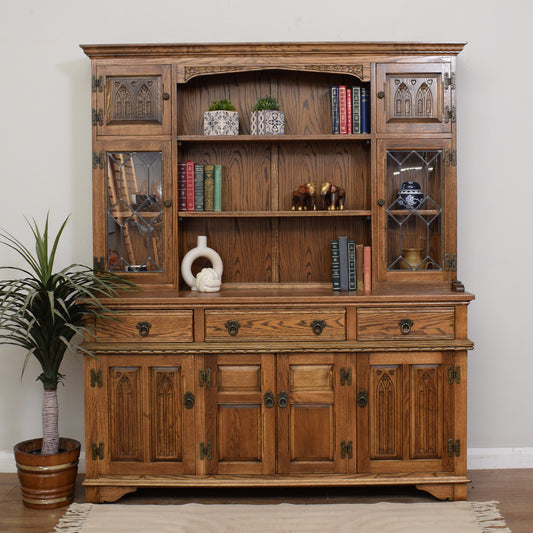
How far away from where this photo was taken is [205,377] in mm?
2959

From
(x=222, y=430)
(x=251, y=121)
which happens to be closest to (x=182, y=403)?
(x=222, y=430)

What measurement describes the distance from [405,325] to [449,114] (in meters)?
1.07

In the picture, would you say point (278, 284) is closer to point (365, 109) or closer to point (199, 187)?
point (199, 187)

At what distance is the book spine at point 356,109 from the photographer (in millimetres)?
3201

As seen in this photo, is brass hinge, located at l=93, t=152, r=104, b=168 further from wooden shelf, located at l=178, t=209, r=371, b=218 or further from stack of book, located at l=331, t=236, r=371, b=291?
stack of book, located at l=331, t=236, r=371, b=291

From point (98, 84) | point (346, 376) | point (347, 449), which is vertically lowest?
point (347, 449)

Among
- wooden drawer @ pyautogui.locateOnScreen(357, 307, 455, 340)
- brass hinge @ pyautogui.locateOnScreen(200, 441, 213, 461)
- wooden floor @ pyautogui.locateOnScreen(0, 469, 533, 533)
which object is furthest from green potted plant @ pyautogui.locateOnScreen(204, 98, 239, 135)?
wooden floor @ pyautogui.locateOnScreen(0, 469, 533, 533)

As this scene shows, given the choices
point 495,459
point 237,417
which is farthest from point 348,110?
point 495,459

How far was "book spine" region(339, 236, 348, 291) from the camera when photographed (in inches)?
126

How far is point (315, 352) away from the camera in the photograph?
116 inches

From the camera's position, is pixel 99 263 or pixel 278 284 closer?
pixel 99 263

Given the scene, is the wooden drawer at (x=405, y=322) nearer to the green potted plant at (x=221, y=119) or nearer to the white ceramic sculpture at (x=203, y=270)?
the white ceramic sculpture at (x=203, y=270)

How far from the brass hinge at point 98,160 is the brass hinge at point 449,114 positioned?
1.69 m

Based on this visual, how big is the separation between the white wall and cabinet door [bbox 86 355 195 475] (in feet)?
1.84
